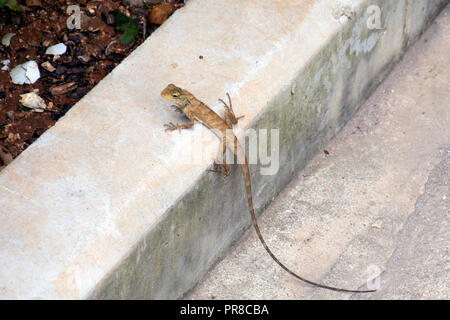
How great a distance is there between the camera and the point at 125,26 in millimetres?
5492

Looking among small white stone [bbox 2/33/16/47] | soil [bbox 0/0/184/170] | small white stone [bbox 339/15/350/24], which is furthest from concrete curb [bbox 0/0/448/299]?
small white stone [bbox 2/33/16/47]

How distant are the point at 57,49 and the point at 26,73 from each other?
1.01ft

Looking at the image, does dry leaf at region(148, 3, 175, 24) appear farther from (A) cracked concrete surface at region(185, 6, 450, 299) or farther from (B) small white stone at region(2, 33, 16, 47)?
(A) cracked concrete surface at region(185, 6, 450, 299)

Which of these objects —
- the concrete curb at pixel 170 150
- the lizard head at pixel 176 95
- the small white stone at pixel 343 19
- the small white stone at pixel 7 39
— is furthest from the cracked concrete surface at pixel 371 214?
the small white stone at pixel 7 39

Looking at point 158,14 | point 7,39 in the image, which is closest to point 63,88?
point 7,39

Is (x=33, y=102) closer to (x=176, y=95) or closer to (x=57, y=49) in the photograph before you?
(x=57, y=49)

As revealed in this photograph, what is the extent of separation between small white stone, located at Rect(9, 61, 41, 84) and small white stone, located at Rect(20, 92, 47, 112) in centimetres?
17

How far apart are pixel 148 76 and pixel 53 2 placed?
157cm

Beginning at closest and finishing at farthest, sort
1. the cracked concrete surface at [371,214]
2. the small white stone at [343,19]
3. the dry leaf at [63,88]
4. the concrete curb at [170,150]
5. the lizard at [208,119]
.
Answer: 1. the concrete curb at [170,150]
2. the lizard at [208,119]
3. the cracked concrete surface at [371,214]
4. the small white stone at [343,19]
5. the dry leaf at [63,88]

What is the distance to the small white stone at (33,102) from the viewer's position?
5.10 meters

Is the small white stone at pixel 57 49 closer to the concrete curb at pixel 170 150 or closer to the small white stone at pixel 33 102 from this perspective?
the small white stone at pixel 33 102

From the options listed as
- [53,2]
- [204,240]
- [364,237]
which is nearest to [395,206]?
[364,237]

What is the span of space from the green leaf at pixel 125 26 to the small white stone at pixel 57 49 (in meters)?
0.42

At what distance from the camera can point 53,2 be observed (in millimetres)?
5684
